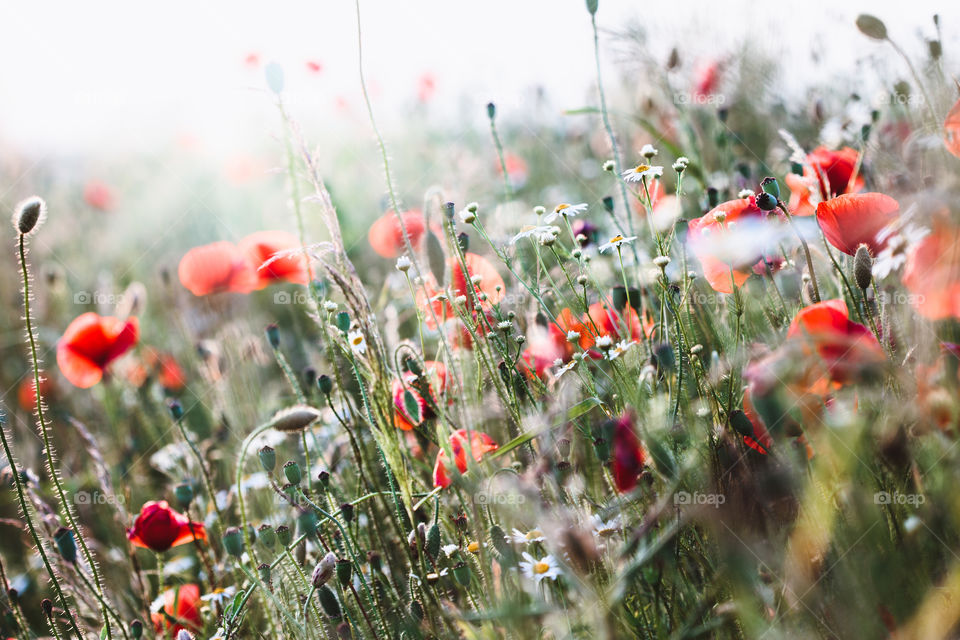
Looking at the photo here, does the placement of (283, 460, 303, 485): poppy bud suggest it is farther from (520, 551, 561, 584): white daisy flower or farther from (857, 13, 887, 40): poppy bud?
(857, 13, 887, 40): poppy bud

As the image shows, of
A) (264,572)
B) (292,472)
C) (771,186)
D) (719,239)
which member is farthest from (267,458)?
(771,186)

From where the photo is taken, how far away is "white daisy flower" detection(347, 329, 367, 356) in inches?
48.2

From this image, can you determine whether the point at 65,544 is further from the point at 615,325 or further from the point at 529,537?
the point at 615,325

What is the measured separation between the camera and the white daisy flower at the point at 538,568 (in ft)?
3.84

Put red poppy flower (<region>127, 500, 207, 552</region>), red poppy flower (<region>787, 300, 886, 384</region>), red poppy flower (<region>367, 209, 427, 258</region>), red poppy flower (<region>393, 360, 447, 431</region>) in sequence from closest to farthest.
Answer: red poppy flower (<region>787, 300, 886, 384</region>) < red poppy flower (<region>393, 360, 447, 431</region>) < red poppy flower (<region>127, 500, 207, 552</region>) < red poppy flower (<region>367, 209, 427, 258</region>)

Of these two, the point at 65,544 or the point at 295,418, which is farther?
the point at 65,544

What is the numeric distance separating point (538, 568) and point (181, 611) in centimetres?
93

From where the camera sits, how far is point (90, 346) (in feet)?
7.81

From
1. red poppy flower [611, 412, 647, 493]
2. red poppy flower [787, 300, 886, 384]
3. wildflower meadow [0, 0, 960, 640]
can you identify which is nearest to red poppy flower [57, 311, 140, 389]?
wildflower meadow [0, 0, 960, 640]

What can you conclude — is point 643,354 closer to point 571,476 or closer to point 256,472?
point 571,476

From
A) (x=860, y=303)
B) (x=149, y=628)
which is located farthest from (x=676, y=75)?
(x=149, y=628)

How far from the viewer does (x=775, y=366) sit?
834 millimetres

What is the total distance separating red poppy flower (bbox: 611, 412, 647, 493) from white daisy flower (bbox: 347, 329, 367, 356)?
433mm

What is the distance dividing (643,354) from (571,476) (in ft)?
1.31
